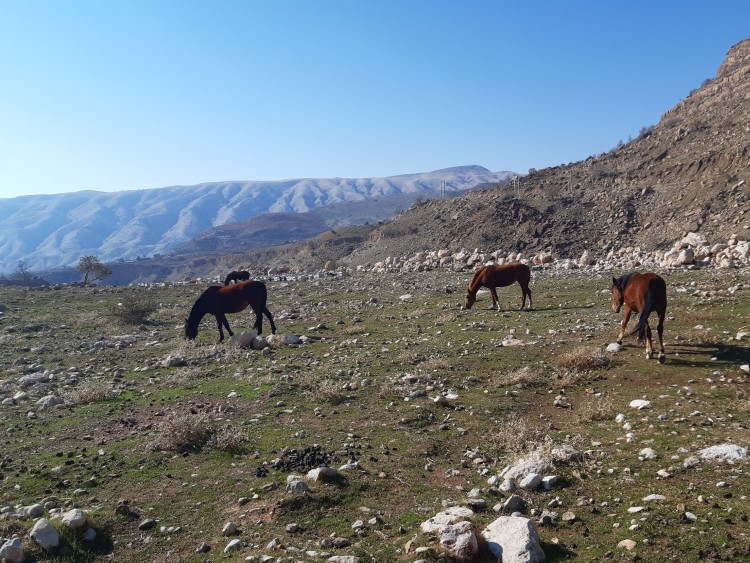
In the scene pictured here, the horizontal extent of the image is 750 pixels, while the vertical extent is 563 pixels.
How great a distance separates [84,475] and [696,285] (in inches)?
817

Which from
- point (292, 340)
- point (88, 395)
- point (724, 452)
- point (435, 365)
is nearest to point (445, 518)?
point (724, 452)

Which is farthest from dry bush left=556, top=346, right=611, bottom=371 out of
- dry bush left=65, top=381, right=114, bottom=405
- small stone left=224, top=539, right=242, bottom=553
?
dry bush left=65, top=381, right=114, bottom=405

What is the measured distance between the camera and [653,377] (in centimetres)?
1084

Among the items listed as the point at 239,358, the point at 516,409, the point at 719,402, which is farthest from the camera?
the point at 239,358

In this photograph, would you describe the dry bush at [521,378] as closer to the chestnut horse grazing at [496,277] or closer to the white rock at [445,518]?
the white rock at [445,518]

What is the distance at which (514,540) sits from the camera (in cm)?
521

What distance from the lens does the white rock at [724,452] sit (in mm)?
6627

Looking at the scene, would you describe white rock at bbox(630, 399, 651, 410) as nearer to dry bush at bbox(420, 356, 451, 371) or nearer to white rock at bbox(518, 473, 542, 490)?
white rock at bbox(518, 473, 542, 490)

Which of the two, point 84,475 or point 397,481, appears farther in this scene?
point 84,475

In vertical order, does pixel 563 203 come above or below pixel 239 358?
above

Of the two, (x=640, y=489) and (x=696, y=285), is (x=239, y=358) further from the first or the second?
(x=696, y=285)

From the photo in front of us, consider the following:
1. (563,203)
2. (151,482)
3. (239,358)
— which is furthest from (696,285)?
(563,203)

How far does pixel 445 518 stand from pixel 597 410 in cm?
433

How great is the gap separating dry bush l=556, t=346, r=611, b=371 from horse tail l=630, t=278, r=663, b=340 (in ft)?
2.79
